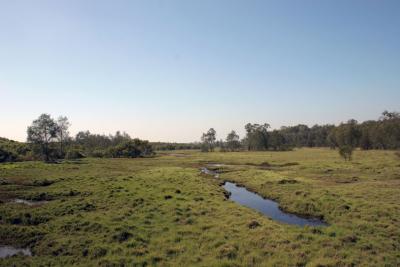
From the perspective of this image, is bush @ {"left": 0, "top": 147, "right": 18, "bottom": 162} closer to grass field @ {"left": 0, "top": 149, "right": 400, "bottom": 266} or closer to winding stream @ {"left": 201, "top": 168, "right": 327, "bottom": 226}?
grass field @ {"left": 0, "top": 149, "right": 400, "bottom": 266}

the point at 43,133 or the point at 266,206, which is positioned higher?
the point at 43,133

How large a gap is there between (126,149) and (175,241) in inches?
5250

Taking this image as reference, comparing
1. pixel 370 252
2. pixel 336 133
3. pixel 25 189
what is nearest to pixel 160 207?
pixel 370 252

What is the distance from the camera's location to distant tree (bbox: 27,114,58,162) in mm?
110887

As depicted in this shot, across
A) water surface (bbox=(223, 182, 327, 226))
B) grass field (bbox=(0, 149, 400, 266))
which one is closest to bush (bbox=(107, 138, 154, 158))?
water surface (bbox=(223, 182, 327, 226))

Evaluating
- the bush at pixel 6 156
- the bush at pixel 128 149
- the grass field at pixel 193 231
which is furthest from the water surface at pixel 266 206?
the bush at pixel 128 149

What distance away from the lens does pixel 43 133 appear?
113500mm

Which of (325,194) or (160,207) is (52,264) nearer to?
(160,207)

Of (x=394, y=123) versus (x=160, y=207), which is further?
(x=394, y=123)

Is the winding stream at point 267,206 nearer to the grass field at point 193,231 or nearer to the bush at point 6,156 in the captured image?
the grass field at point 193,231

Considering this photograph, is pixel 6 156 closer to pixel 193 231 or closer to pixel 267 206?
pixel 267 206

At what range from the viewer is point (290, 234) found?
68.7 ft

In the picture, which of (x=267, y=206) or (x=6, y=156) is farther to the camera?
(x=6, y=156)

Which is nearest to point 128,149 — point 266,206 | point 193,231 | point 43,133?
point 43,133
